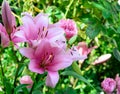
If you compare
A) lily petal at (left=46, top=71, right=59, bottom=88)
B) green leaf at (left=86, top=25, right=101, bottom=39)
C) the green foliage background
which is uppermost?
lily petal at (left=46, top=71, right=59, bottom=88)

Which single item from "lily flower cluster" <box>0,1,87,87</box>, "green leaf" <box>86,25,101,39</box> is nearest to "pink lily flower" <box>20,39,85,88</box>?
"lily flower cluster" <box>0,1,87,87</box>

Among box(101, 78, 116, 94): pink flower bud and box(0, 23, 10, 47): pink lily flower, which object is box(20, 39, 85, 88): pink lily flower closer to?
box(0, 23, 10, 47): pink lily flower

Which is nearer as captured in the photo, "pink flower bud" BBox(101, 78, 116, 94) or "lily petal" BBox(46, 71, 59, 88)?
"lily petal" BBox(46, 71, 59, 88)

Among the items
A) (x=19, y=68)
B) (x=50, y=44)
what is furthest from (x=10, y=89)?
(x=50, y=44)

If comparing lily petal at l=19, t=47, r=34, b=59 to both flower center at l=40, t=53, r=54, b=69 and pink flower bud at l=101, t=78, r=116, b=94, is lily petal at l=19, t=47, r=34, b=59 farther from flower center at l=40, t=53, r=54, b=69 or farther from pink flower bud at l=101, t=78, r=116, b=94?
pink flower bud at l=101, t=78, r=116, b=94

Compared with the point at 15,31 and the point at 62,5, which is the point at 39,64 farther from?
the point at 62,5

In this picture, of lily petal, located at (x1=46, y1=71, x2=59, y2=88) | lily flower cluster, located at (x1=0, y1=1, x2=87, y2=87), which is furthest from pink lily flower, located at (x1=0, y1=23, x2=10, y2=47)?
lily petal, located at (x1=46, y1=71, x2=59, y2=88)

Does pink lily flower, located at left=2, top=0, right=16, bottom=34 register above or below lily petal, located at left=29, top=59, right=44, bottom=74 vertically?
above

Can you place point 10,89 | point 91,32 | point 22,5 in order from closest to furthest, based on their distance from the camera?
1. point 10,89
2. point 91,32
3. point 22,5
